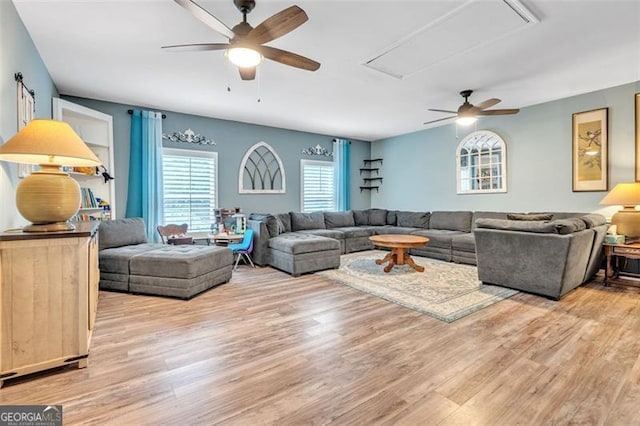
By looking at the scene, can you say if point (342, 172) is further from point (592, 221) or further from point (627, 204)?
point (627, 204)

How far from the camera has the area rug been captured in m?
3.13

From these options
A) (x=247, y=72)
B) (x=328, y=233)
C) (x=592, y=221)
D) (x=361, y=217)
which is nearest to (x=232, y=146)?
(x=328, y=233)

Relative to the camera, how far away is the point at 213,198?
5.66 metres

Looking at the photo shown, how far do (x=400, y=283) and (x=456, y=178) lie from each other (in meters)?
3.31

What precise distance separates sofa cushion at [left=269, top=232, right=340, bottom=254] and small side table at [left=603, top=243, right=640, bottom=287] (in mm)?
3524

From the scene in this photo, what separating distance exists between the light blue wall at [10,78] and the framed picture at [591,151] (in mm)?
6664

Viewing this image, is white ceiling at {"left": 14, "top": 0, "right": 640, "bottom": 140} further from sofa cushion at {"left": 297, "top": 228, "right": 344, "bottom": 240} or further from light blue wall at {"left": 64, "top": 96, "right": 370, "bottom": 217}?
sofa cushion at {"left": 297, "top": 228, "right": 344, "bottom": 240}

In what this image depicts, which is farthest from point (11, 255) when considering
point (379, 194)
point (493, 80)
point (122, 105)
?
point (379, 194)

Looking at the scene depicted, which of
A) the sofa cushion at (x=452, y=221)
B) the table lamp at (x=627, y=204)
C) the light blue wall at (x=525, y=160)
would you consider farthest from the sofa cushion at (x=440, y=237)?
the table lamp at (x=627, y=204)

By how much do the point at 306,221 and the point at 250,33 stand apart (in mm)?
4321

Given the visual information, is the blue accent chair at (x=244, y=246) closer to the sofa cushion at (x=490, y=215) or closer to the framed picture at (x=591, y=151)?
the sofa cushion at (x=490, y=215)

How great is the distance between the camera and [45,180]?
2.05 metres

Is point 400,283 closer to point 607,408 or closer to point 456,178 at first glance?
point 607,408

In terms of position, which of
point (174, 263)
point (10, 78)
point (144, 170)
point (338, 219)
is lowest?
point (174, 263)
